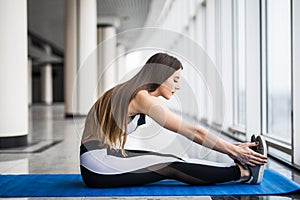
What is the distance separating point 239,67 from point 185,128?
5236 millimetres

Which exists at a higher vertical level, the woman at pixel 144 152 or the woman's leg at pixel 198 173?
the woman at pixel 144 152

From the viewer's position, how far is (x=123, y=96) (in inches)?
132

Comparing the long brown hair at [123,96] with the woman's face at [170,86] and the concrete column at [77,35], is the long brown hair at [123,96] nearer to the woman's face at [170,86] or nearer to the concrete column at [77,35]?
the woman's face at [170,86]

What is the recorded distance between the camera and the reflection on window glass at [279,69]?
229 inches

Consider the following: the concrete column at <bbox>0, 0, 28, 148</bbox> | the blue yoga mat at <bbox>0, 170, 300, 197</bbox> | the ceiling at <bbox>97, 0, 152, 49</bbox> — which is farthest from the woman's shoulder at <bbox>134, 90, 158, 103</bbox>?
the ceiling at <bbox>97, 0, 152, 49</bbox>

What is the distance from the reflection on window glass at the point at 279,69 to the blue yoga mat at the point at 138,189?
2.15 meters

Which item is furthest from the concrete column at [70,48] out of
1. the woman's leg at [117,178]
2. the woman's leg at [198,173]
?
the woman's leg at [198,173]

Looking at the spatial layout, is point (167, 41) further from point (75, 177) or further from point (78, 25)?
point (78, 25)

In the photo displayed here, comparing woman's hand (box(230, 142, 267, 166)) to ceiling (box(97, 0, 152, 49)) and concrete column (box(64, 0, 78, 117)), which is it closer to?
concrete column (box(64, 0, 78, 117))

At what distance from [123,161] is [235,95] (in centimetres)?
547

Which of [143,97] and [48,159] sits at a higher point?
[143,97]

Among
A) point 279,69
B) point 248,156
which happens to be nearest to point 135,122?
point 248,156

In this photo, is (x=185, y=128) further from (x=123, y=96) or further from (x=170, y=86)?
(x=123, y=96)

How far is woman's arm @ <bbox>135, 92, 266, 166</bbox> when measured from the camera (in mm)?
3332
